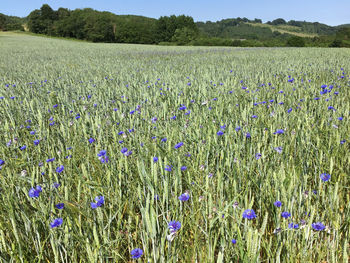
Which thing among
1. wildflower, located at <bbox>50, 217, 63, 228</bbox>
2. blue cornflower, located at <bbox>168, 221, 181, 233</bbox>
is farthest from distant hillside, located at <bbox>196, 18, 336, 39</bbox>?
wildflower, located at <bbox>50, 217, 63, 228</bbox>

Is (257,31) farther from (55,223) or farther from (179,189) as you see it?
(55,223)

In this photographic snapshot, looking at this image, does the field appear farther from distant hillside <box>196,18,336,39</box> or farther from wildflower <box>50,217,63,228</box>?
distant hillside <box>196,18,336,39</box>

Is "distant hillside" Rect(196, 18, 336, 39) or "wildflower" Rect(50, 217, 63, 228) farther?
"distant hillside" Rect(196, 18, 336, 39)

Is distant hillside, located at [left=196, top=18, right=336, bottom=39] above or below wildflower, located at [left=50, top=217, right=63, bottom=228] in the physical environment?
above

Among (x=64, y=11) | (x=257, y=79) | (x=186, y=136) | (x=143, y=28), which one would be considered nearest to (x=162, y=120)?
(x=186, y=136)

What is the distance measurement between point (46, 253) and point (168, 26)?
76718 millimetres

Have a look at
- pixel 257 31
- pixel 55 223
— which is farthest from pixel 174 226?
pixel 257 31

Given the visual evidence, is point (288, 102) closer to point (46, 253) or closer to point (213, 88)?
point (213, 88)

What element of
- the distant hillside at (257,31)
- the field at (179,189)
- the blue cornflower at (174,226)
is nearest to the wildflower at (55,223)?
the field at (179,189)

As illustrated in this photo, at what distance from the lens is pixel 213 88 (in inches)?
159

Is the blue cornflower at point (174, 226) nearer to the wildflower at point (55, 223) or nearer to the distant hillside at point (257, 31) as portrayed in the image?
the wildflower at point (55, 223)

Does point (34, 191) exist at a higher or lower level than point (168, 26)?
lower

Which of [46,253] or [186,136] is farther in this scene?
[186,136]

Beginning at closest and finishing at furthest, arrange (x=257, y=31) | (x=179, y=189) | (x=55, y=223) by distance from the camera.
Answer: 1. (x=55, y=223)
2. (x=179, y=189)
3. (x=257, y=31)
